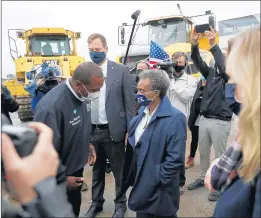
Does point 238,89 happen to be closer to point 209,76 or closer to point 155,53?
point 209,76

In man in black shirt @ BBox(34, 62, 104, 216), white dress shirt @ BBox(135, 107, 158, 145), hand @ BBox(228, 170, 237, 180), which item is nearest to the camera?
hand @ BBox(228, 170, 237, 180)

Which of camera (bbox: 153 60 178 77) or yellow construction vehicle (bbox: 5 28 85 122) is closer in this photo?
camera (bbox: 153 60 178 77)

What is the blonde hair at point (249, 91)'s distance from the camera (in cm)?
101

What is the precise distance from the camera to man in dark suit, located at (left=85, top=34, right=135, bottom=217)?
134 inches

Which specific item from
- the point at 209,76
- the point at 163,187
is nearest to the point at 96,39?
the point at 209,76

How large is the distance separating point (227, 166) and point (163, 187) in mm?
1207

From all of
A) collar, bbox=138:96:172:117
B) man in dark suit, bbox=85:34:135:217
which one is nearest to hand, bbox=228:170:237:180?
collar, bbox=138:96:172:117

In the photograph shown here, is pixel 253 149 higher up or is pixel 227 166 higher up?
pixel 253 149

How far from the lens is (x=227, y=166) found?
1.25 m

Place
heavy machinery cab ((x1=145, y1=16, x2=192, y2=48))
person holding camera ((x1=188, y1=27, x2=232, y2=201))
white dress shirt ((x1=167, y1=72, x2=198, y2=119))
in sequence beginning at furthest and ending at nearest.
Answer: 1. heavy machinery cab ((x1=145, y1=16, x2=192, y2=48))
2. white dress shirt ((x1=167, y1=72, x2=198, y2=119))
3. person holding camera ((x1=188, y1=27, x2=232, y2=201))

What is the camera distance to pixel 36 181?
791 mm

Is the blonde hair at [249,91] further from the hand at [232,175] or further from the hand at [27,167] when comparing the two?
the hand at [27,167]

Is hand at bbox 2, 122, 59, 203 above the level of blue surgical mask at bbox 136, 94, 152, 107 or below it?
above

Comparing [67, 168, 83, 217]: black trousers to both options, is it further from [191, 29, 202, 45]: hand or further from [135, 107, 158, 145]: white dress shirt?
[191, 29, 202, 45]: hand
